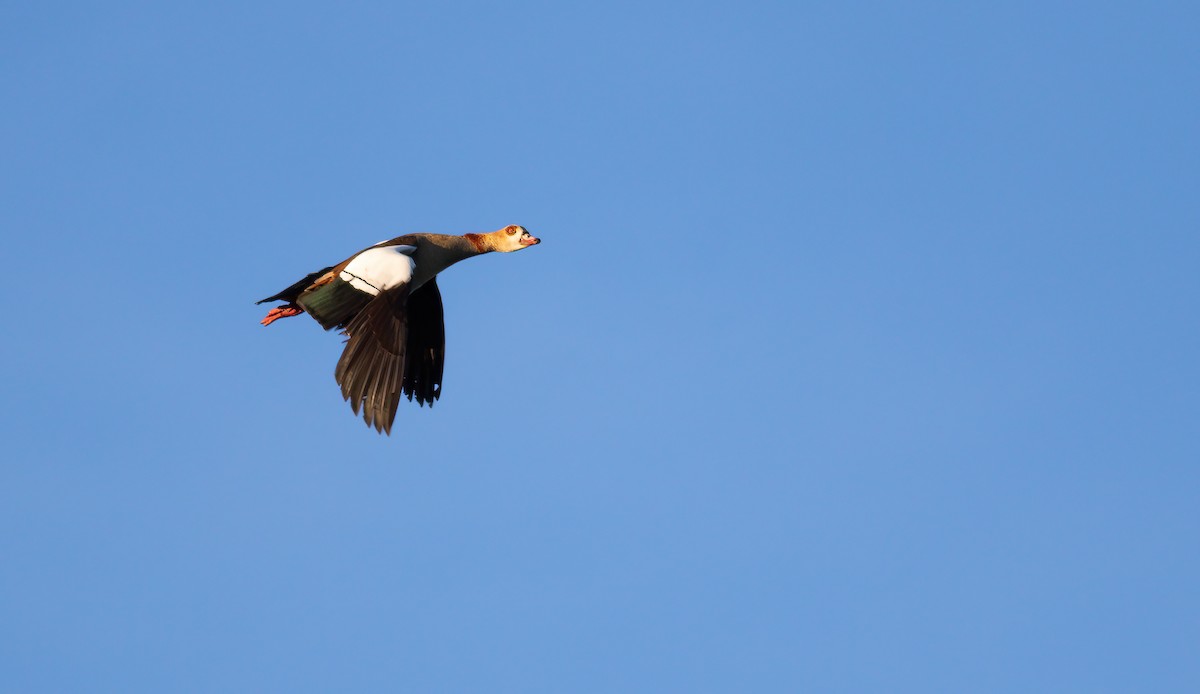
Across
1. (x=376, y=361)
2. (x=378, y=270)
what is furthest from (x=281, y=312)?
(x=376, y=361)

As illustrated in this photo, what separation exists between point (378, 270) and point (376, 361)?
1.85 metres

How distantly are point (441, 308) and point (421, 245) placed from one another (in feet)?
5.89

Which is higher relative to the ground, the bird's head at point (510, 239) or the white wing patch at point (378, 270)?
the bird's head at point (510, 239)

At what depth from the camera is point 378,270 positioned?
22.6 metres

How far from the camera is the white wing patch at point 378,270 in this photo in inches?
879

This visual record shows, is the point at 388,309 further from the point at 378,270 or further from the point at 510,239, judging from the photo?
the point at 510,239

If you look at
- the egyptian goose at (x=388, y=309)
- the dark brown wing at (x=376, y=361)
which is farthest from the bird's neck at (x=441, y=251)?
the dark brown wing at (x=376, y=361)

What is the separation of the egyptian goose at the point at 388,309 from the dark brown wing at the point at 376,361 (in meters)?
0.01

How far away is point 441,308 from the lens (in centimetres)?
2566

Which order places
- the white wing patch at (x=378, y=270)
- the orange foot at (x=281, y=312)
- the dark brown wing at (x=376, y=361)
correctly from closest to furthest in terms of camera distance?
1. the dark brown wing at (x=376, y=361)
2. the white wing patch at (x=378, y=270)
3. the orange foot at (x=281, y=312)

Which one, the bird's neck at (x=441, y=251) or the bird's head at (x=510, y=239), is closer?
the bird's neck at (x=441, y=251)

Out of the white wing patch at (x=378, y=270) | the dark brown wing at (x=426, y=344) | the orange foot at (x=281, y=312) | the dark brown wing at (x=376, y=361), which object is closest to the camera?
the dark brown wing at (x=376, y=361)

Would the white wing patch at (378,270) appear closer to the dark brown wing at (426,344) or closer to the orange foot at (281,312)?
the orange foot at (281,312)

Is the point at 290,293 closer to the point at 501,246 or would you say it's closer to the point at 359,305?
the point at 359,305
